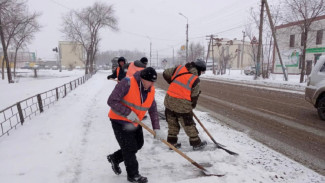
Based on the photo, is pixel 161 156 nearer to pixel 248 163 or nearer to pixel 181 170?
pixel 181 170

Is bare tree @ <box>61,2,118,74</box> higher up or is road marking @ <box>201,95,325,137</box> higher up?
bare tree @ <box>61,2,118,74</box>

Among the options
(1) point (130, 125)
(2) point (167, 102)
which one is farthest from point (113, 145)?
(1) point (130, 125)

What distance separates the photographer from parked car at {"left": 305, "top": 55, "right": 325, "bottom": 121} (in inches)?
258

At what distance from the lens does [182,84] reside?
3.92 meters

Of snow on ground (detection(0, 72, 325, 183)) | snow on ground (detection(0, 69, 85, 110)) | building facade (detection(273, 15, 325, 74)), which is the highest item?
building facade (detection(273, 15, 325, 74))

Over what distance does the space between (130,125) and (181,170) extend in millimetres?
1243

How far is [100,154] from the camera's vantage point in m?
4.08

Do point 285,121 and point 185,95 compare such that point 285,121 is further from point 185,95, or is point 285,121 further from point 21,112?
point 21,112

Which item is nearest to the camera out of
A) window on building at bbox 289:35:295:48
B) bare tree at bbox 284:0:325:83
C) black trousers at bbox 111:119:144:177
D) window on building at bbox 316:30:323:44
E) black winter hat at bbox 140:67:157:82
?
black winter hat at bbox 140:67:157:82

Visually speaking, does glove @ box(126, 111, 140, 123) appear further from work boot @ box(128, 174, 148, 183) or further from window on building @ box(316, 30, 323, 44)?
window on building @ box(316, 30, 323, 44)

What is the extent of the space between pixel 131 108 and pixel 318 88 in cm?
628

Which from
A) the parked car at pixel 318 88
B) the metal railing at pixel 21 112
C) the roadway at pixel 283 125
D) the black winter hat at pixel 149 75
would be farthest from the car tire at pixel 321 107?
the metal railing at pixel 21 112

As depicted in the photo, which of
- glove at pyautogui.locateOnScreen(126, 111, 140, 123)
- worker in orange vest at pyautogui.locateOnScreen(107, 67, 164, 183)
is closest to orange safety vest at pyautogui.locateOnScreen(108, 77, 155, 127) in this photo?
worker in orange vest at pyautogui.locateOnScreen(107, 67, 164, 183)

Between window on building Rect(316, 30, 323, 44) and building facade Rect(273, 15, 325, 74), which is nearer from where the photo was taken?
building facade Rect(273, 15, 325, 74)
